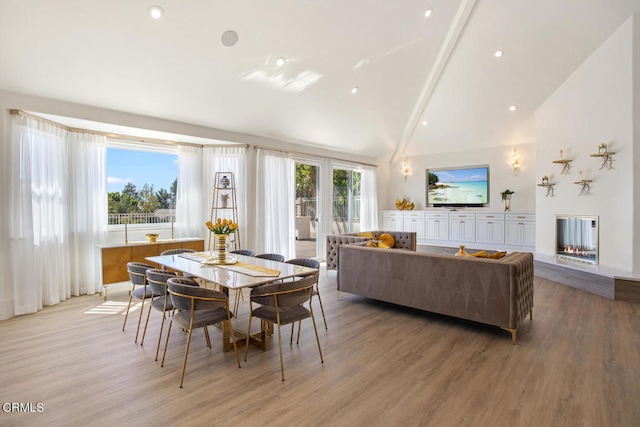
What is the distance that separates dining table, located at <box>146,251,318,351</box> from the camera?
3.02 metres

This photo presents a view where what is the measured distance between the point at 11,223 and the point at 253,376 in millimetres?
3708

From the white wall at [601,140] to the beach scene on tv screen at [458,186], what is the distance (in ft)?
7.01

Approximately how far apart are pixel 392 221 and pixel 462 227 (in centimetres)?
201

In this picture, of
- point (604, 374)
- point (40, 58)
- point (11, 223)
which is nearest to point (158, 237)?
point (11, 223)

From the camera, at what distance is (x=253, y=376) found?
2.75m

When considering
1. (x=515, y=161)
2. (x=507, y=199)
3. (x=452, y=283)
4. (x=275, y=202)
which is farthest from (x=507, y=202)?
(x=275, y=202)

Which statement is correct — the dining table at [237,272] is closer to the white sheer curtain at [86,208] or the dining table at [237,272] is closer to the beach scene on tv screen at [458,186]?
the white sheer curtain at [86,208]

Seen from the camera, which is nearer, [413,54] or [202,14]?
[202,14]

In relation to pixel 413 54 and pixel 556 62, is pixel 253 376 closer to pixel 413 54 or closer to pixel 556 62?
pixel 413 54

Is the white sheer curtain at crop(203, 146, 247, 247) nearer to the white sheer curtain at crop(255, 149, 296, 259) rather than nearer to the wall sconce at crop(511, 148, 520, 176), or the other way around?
the white sheer curtain at crop(255, 149, 296, 259)

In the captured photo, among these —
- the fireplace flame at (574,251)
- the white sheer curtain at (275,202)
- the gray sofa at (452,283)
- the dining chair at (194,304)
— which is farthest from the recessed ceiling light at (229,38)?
the fireplace flame at (574,251)

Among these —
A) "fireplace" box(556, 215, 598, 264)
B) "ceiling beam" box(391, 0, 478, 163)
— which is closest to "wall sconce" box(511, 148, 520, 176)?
"fireplace" box(556, 215, 598, 264)

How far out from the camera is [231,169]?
6.36 m

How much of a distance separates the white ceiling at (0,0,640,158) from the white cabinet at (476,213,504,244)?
2.09 meters
